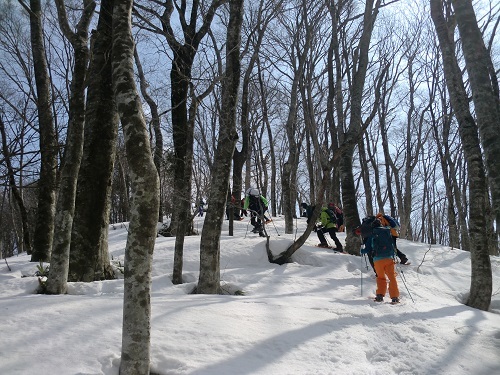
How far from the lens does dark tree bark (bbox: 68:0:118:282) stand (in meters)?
6.39

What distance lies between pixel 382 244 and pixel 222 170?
318cm

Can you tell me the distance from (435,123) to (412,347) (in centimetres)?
1540

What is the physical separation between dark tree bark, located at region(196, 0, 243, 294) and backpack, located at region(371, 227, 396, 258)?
2.86 metres

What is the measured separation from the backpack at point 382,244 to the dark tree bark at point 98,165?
16.6 ft

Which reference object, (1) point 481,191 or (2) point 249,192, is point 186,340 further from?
(2) point 249,192

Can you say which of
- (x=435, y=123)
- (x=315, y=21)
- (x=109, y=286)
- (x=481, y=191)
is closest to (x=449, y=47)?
(x=481, y=191)

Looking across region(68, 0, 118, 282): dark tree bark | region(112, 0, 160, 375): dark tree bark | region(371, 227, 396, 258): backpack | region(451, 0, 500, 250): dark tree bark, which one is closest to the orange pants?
region(371, 227, 396, 258): backpack

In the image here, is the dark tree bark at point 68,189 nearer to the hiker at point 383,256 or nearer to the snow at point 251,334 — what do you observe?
the snow at point 251,334

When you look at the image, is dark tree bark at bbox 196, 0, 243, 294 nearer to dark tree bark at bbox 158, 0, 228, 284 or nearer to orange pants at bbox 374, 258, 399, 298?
dark tree bark at bbox 158, 0, 228, 284

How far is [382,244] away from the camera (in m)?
6.31

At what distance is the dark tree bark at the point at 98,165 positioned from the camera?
6391mm

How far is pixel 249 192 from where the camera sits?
39.1 feet

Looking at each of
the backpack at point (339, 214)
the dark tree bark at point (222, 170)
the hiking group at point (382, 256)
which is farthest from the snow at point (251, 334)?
the backpack at point (339, 214)

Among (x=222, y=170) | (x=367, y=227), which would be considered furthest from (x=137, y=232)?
(x=367, y=227)
